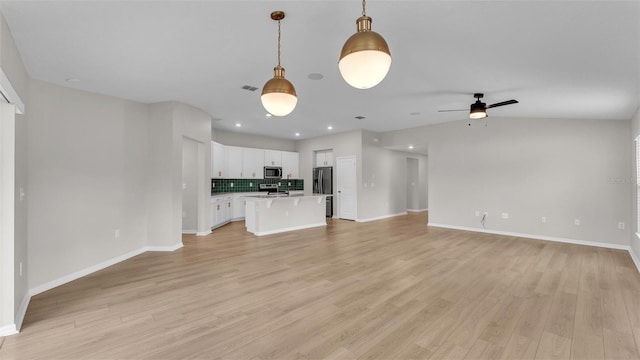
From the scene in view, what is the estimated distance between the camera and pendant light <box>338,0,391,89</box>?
1455 millimetres

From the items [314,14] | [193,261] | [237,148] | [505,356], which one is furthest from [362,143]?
[505,356]

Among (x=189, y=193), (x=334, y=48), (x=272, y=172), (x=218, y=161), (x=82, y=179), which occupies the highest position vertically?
(x=334, y=48)

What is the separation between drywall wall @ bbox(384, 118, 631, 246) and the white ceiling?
2.76ft

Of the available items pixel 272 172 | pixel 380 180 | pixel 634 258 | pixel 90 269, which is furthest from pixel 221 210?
pixel 634 258

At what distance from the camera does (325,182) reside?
31.3 feet

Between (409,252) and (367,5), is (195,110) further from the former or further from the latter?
(409,252)

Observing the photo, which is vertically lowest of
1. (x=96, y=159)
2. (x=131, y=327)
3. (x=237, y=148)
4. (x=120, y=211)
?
(x=131, y=327)

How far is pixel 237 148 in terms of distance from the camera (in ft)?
28.0

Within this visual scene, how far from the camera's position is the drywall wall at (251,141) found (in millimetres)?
8516

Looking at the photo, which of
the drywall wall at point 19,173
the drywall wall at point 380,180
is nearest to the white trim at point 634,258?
the drywall wall at point 380,180

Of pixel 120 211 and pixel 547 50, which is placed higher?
pixel 547 50

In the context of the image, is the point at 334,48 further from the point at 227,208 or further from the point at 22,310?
the point at 227,208

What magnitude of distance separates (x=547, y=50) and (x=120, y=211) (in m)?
6.02

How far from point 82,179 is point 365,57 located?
450cm
